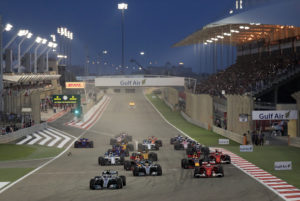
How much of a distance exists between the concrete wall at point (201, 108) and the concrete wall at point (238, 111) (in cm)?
829

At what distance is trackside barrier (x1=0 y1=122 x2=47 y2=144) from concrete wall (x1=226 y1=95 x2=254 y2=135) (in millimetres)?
19246

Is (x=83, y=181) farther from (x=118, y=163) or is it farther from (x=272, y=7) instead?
(x=272, y=7)

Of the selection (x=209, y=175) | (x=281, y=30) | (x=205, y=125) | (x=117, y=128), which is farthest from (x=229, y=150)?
(x=281, y=30)

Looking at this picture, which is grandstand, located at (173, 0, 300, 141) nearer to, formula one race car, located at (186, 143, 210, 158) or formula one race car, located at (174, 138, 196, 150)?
formula one race car, located at (174, 138, 196, 150)

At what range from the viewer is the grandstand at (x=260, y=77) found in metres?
45.2

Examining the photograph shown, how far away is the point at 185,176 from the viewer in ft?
79.9

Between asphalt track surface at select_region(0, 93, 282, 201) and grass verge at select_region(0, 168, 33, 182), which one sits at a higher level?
asphalt track surface at select_region(0, 93, 282, 201)

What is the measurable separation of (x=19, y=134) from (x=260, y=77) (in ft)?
92.9

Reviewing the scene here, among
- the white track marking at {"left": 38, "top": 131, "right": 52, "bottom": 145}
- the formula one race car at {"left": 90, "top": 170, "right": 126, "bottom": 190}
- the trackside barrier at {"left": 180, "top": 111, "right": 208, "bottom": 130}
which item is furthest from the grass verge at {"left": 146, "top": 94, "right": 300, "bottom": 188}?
the white track marking at {"left": 38, "top": 131, "right": 52, "bottom": 145}

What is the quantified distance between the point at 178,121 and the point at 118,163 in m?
42.3

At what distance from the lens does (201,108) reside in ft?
202

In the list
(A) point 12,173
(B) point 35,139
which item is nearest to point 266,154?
(A) point 12,173

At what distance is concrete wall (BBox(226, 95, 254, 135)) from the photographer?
4081cm

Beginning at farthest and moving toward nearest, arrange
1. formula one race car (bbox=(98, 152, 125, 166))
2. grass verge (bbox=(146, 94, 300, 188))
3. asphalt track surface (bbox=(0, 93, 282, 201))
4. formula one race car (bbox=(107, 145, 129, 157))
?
1. formula one race car (bbox=(107, 145, 129, 157))
2. formula one race car (bbox=(98, 152, 125, 166))
3. grass verge (bbox=(146, 94, 300, 188))
4. asphalt track surface (bbox=(0, 93, 282, 201))
